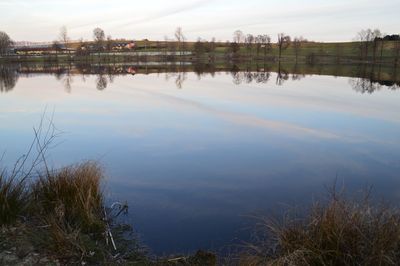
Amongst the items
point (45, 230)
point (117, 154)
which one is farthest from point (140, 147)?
point (45, 230)

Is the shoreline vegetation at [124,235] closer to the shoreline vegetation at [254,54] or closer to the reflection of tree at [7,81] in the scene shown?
the reflection of tree at [7,81]

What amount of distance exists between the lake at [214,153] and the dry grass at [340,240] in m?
1.66

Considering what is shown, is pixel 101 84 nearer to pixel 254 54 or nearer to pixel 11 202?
pixel 11 202

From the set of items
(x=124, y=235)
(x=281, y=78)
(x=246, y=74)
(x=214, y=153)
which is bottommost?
(x=124, y=235)

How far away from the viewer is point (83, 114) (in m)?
19.4

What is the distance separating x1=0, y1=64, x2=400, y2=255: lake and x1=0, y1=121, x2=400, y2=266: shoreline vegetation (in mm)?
715

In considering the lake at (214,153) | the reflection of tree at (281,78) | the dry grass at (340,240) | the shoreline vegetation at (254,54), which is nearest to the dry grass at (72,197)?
the lake at (214,153)

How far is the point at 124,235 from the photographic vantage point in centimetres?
679

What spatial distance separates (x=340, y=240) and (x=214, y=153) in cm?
730

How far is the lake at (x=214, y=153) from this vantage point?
7715mm

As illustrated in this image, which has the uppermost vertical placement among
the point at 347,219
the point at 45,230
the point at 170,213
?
the point at 347,219

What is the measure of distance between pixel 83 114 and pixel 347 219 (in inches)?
639

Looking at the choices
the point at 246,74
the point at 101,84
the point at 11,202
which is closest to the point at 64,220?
the point at 11,202

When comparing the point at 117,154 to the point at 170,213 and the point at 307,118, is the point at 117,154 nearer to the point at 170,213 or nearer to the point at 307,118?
the point at 170,213
